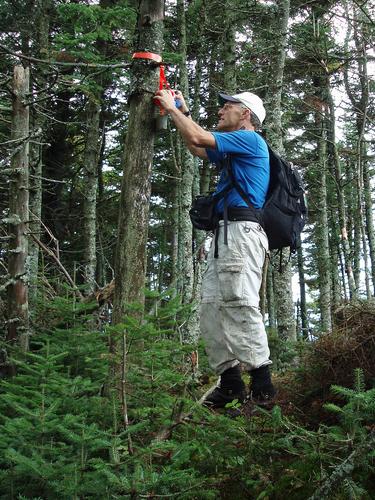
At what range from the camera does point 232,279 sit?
4121 mm

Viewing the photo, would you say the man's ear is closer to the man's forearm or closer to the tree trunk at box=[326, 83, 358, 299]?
the man's forearm

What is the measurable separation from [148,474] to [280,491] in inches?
36.7

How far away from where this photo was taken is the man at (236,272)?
408 centimetres

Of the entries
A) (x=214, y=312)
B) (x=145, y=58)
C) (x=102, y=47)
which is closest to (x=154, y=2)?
(x=145, y=58)

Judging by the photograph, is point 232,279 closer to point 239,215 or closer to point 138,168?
point 239,215

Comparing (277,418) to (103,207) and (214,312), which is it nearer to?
(214,312)

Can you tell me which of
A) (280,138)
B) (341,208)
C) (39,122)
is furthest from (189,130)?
(341,208)

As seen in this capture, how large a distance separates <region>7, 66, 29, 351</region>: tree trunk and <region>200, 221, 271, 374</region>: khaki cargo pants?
313cm

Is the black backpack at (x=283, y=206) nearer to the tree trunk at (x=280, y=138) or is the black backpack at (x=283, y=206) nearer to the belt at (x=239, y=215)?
the belt at (x=239, y=215)

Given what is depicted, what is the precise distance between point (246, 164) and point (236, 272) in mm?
967

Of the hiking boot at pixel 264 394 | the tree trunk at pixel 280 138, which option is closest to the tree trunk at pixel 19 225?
the hiking boot at pixel 264 394

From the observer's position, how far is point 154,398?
11.2ft

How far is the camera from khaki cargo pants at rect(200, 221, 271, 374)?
4062mm

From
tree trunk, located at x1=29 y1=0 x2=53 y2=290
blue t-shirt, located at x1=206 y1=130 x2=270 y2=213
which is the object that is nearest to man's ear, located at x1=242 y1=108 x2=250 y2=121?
blue t-shirt, located at x1=206 y1=130 x2=270 y2=213
